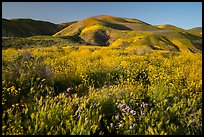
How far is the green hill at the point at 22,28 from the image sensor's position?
182 ft

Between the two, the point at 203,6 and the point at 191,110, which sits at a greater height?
the point at 203,6

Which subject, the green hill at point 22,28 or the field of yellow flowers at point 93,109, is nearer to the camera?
the field of yellow flowers at point 93,109

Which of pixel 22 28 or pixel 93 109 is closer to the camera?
pixel 93 109

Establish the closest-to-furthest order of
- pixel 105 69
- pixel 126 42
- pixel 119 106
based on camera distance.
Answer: pixel 119 106 < pixel 105 69 < pixel 126 42

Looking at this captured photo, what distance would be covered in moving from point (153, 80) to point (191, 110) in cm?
188

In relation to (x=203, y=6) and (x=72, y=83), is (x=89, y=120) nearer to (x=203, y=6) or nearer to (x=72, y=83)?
(x=72, y=83)

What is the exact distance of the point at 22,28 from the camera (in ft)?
206

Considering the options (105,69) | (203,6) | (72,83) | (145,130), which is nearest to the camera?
(145,130)

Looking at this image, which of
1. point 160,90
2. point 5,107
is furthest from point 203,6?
point 5,107

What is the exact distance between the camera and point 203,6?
4.96 meters

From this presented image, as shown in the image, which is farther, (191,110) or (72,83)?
(72,83)

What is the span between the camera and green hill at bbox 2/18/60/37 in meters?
55.4

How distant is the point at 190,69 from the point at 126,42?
33.8 m

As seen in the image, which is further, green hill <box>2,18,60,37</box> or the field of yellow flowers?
green hill <box>2,18,60,37</box>
